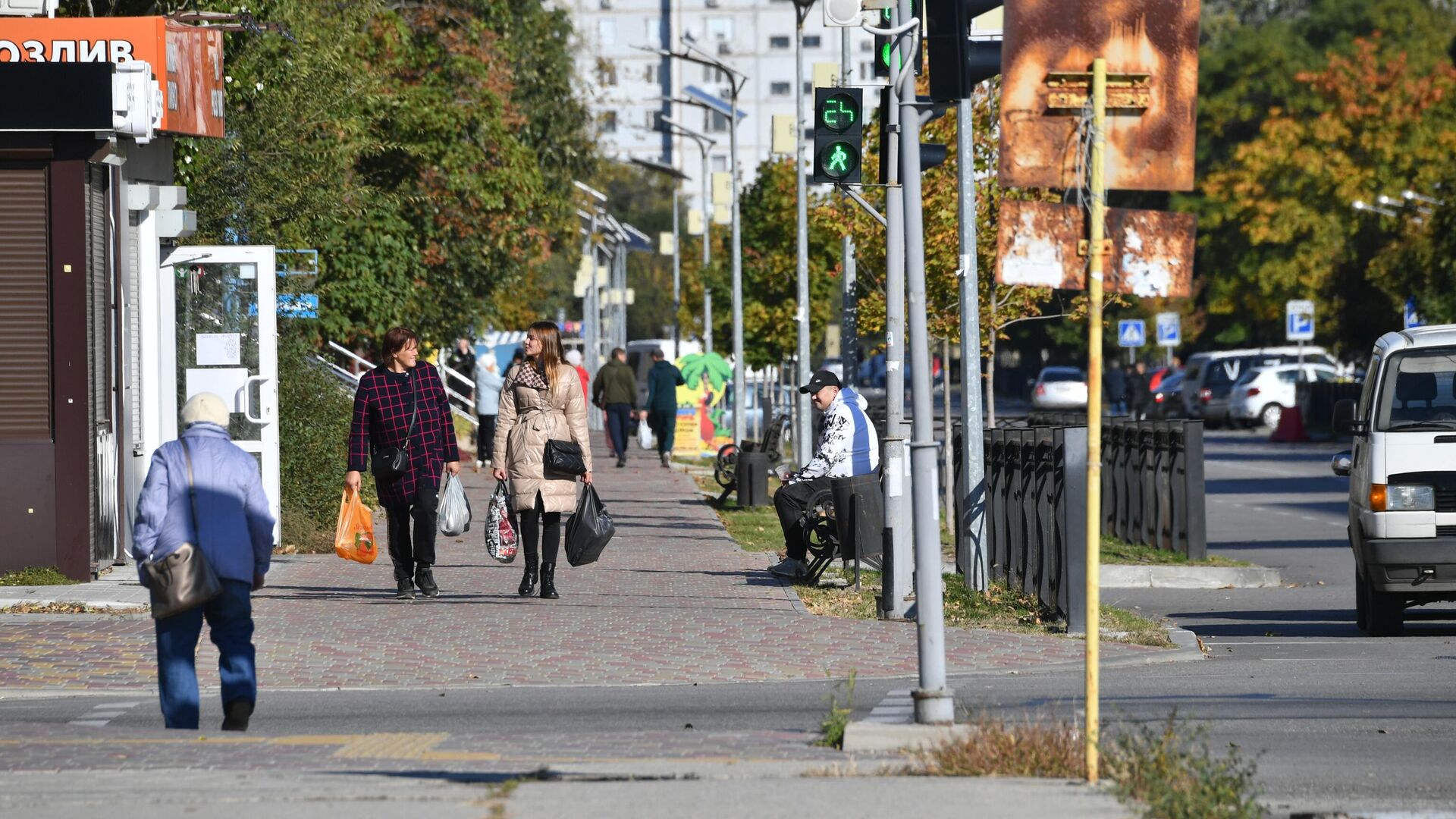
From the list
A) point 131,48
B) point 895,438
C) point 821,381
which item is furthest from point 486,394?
point 895,438

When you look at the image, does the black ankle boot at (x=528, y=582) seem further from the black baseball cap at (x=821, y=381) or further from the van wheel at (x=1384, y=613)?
the van wheel at (x=1384, y=613)

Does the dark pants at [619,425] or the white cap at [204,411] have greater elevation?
the white cap at [204,411]

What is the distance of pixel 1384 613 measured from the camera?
1334 cm

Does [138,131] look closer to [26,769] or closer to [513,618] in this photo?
[513,618]

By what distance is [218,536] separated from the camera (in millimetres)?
8578

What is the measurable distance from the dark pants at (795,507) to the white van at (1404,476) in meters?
3.94

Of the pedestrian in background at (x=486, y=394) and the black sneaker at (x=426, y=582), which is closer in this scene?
the black sneaker at (x=426, y=582)

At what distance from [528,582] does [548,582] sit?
0.16 m

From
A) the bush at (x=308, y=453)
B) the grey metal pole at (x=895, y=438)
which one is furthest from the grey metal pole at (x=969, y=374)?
the bush at (x=308, y=453)

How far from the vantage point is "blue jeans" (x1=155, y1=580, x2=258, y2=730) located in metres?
8.63

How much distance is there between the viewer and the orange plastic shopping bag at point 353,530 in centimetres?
1420

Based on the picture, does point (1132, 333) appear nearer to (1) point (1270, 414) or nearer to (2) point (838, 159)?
(1) point (1270, 414)

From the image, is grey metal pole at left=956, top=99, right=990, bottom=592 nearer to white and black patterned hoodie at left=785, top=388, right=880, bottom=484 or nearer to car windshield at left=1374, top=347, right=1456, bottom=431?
white and black patterned hoodie at left=785, top=388, right=880, bottom=484

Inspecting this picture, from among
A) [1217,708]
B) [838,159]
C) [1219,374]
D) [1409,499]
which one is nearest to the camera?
[1217,708]
